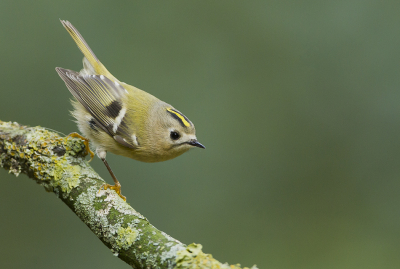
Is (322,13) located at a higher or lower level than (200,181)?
higher

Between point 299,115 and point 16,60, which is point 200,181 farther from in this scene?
point 16,60

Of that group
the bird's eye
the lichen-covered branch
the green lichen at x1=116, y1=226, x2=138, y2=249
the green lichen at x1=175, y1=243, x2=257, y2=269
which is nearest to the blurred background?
the bird's eye

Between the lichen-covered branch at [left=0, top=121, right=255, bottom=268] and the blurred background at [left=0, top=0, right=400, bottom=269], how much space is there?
Answer: 53.4 inches

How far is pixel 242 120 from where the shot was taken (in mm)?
4512

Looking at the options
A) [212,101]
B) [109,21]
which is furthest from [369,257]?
[109,21]

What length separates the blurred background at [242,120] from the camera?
3.83m

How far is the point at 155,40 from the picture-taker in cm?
454

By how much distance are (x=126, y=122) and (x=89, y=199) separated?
1.00 meters

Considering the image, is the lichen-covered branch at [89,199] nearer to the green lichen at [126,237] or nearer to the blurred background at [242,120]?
the green lichen at [126,237]

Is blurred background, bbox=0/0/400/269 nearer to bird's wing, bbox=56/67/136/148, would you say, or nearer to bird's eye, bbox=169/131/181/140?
bird's wing, bbox=56/67/136/148

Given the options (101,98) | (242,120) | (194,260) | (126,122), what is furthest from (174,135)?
(242,120)

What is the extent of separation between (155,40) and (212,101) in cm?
104

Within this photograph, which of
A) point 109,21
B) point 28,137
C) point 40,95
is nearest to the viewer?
point 28,137

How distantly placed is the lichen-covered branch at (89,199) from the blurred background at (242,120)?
4.45 ft
